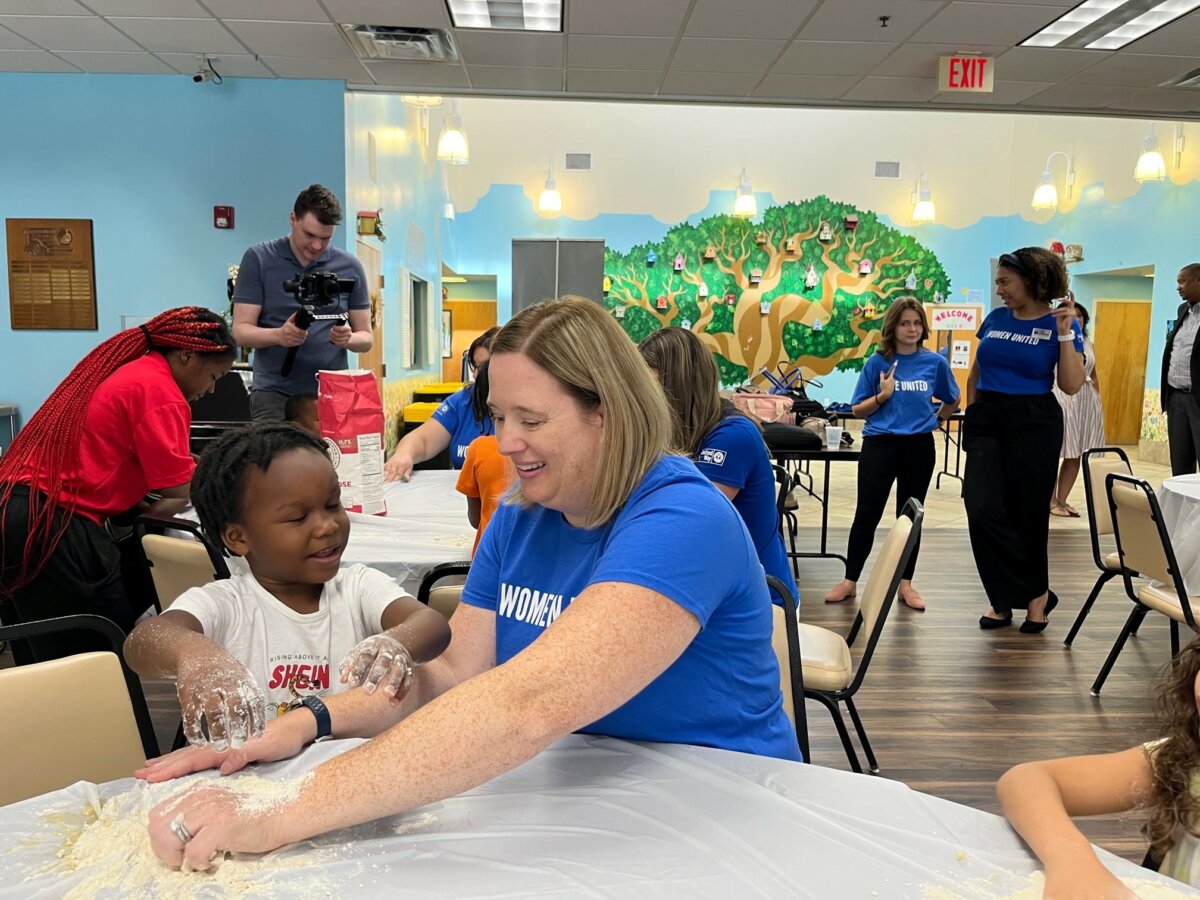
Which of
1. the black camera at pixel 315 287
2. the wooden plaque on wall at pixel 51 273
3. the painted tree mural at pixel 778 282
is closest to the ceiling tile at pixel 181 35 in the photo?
the wooden plaque on wall at pixel 51 273

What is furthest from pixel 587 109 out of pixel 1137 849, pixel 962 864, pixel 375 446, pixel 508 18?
pixel 962 864

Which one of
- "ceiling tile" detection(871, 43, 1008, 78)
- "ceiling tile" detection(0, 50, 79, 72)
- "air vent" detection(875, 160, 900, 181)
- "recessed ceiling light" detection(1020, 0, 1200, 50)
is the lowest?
"ceiling tile" detection(0, 50, 79, 72)

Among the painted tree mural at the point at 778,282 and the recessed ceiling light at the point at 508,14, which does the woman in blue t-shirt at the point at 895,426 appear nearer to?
the recessed ceiling light at the point at 508,14

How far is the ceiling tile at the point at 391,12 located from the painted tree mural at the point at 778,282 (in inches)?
304

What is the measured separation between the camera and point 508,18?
4719mm

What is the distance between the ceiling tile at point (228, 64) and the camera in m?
5.11

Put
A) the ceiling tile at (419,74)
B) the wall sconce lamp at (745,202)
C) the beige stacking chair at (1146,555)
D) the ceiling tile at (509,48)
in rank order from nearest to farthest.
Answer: the beige stacking chair at (1146,555), the ceiling tile at (509,48), the ceiling tile at (419,74), the wall sconce lamp at (745,202)

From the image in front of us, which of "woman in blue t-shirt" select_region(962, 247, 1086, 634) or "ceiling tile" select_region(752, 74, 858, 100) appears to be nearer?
"woman in blue t-shirt" select_region(962, 247, 1086, 634)

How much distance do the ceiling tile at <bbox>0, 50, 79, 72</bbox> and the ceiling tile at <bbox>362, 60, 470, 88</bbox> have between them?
178cm

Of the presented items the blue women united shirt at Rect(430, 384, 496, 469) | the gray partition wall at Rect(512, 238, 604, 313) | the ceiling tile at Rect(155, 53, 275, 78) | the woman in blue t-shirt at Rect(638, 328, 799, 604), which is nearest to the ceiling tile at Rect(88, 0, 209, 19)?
the ceiling tile at Rect(155, 53, 275, 78)

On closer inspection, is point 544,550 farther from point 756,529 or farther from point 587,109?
point 587,109

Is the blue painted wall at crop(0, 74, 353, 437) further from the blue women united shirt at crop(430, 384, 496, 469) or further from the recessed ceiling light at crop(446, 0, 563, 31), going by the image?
the blue women united shirt at crop(430, 384, 496, 469)

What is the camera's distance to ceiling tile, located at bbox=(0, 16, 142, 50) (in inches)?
181

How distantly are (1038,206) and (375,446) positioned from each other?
11.2 m
